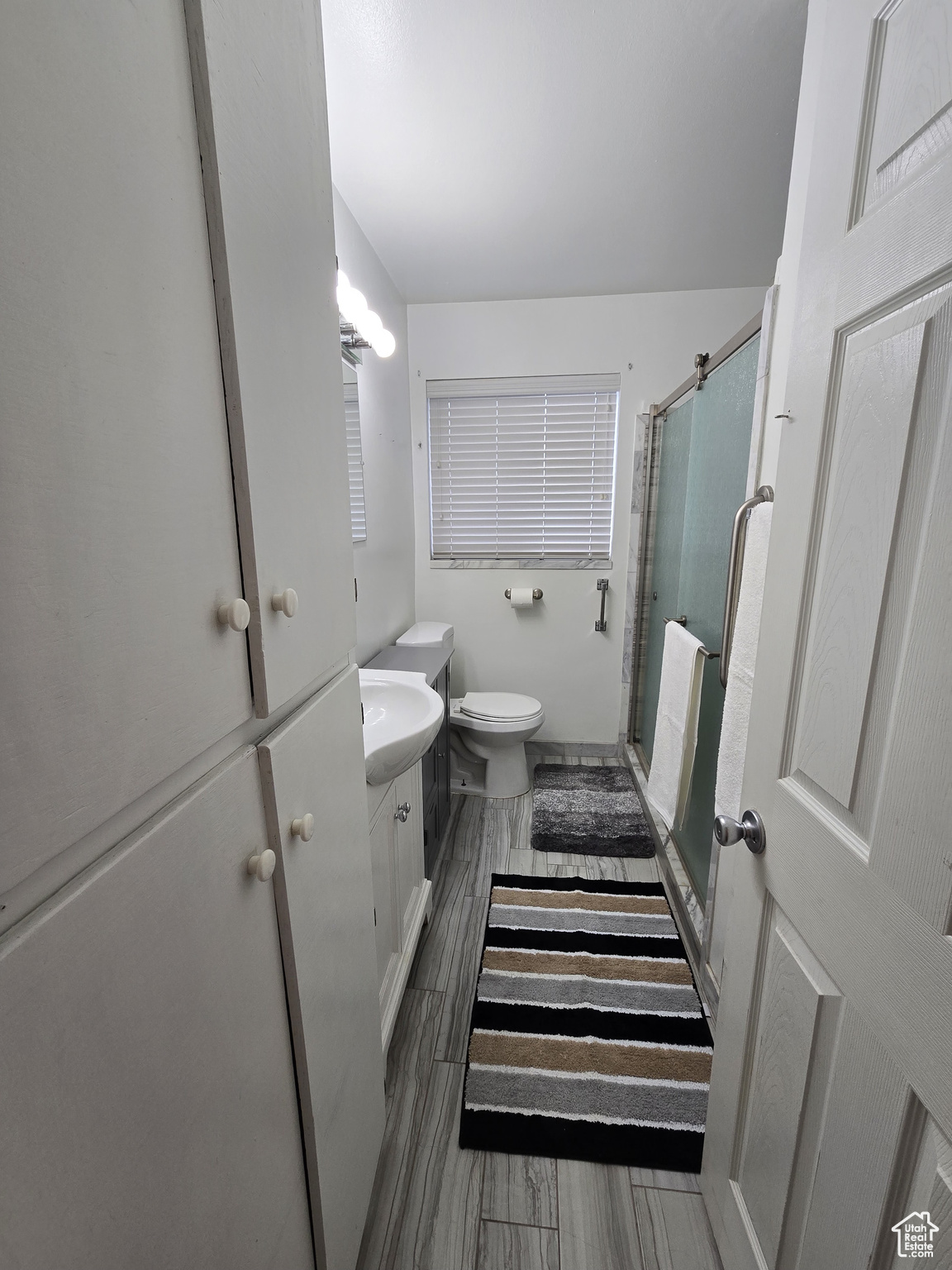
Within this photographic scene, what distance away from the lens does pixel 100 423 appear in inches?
14.0

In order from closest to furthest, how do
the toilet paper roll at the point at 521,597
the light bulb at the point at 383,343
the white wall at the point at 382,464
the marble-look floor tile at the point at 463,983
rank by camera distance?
the marble-look floor tile at the point at 463,983 → the light bulb at the point at 383,343 → the white wall at the point at 382,464 → the toilet paper roll at the point at 521,597

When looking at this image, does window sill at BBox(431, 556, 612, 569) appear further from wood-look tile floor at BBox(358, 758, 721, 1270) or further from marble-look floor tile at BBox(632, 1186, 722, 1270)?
marble-look floor tile at BBox(632, 1186, 722, 1270)

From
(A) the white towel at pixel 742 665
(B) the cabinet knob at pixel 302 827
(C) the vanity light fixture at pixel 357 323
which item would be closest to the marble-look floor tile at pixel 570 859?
(A) the white towel at pixel 742 665

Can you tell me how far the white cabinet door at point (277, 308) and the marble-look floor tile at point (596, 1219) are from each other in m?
1.23

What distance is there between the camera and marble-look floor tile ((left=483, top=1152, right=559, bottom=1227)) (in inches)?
41.0

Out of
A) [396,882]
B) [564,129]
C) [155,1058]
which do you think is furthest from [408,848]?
[564,129]

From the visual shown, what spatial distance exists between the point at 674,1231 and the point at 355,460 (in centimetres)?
220

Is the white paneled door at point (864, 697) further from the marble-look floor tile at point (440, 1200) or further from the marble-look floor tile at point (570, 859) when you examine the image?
the marble-look floor tile at point (570, 859)

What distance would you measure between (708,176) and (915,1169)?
89.5 inches

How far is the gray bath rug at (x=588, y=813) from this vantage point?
7.18 ft

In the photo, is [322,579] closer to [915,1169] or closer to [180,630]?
[180,630]

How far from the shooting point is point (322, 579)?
71 centimetres

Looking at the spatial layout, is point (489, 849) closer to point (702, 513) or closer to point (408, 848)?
point (408, 848)

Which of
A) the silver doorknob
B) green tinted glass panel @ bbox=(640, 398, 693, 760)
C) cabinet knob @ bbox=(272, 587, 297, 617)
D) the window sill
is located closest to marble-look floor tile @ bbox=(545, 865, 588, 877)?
green tinted glass panel @ bbox=(640, 398, 693, 760)
